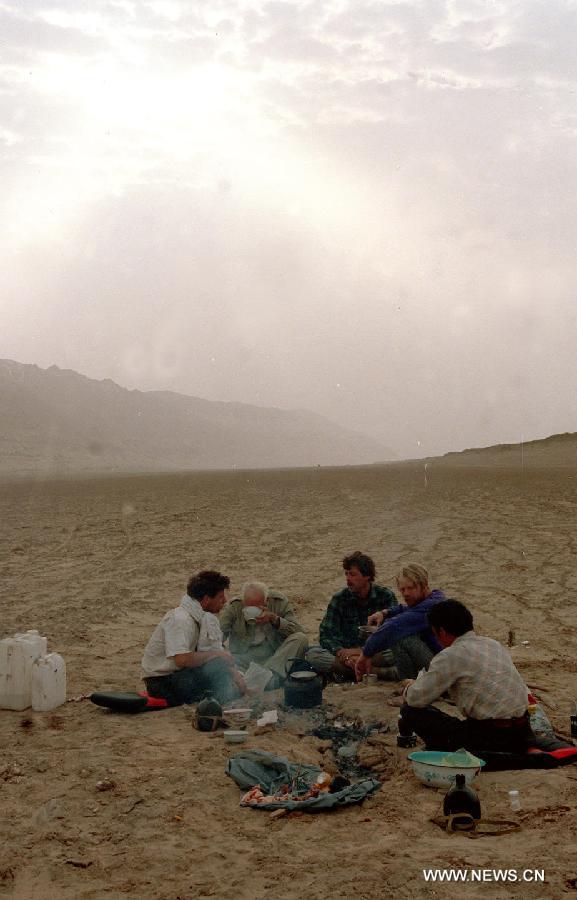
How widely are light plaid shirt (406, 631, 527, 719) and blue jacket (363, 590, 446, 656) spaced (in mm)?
1315

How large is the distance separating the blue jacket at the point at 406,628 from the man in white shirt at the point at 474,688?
128 cm

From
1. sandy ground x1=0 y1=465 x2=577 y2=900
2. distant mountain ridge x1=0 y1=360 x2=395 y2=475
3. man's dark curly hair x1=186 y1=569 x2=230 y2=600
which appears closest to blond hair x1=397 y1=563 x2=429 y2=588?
sandy ground x1=0 y1=465 x2=577 y2=900

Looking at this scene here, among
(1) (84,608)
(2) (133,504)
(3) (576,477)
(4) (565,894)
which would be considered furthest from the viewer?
(3) (576,477)

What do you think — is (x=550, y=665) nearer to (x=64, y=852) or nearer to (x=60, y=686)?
(x=60, y=686)

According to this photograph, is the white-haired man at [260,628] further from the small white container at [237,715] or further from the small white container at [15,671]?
the small white container at [15,671]

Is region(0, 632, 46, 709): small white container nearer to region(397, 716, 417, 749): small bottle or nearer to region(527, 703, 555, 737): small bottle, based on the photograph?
region(397, 716, 417, 749): small bottle

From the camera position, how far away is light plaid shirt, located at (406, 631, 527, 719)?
480 centimetres

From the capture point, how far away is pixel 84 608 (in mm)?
10883

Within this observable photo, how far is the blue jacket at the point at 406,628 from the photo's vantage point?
6.32 meters

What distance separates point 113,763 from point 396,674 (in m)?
2.69

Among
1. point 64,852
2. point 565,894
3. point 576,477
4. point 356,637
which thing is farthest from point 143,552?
point 576,477

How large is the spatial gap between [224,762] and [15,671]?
6.72ft

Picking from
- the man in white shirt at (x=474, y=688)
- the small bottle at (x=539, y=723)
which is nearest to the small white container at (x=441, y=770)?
the man in white shirt at (x=474, y=688)

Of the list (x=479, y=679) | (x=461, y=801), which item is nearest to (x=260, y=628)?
(x=479, y=679)
